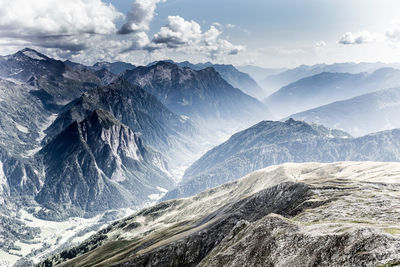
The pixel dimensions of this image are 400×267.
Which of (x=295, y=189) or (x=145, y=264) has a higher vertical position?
(x=295, y=189)

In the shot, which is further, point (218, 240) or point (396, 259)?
point (218, 240)

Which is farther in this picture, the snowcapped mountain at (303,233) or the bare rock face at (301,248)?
the snowcapped mountain at (303,233)

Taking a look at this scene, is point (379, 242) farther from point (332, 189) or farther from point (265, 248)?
point (332, 189)

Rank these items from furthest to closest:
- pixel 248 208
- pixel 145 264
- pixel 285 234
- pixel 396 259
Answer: pixel 248 208, pixel 145 264, pixel 285 234, pixel 396 259

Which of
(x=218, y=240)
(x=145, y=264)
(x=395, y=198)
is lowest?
(x=145, y=264)

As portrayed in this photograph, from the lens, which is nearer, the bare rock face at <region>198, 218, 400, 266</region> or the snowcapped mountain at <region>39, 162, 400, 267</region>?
the bare rock face at <region>198, 218, 400, 266</region>

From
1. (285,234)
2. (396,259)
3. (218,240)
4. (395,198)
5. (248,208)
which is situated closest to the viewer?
(396,259)

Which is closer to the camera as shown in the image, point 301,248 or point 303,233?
point 301,248

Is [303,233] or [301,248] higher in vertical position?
[303,233]

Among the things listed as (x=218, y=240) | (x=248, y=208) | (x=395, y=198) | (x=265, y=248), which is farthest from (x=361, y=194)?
(x=265, y=248)

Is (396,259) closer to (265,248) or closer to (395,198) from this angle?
(265,248)
